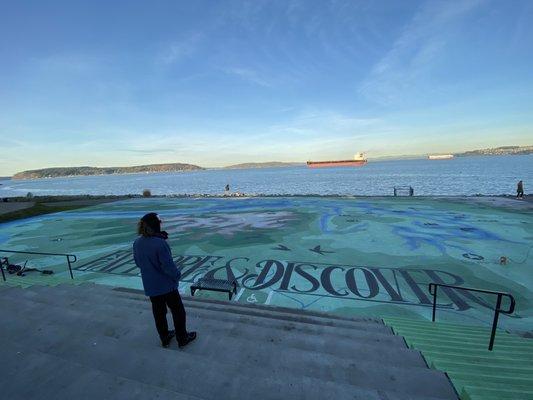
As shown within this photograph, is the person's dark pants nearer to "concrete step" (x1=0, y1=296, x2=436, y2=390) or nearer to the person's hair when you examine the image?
"concrete step" (x1=0, y1=296, x2=436, y2=390)

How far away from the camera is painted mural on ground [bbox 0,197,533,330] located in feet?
27.1

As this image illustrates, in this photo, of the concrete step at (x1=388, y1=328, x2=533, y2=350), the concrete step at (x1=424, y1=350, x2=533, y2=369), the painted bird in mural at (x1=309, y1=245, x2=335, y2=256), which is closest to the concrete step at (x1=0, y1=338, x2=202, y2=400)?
the concrete step at (x1=424, y1=350, x2=533, y2=369)

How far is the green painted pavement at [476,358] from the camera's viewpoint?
2836mm

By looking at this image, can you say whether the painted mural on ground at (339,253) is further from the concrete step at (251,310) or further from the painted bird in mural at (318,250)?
the concrete step at (251,310)

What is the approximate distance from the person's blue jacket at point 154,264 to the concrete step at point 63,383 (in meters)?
1.05

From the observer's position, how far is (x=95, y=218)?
73.5ft

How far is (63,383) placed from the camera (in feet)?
8.89

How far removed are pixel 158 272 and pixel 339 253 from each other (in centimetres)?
954

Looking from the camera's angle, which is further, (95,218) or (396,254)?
(95,218)

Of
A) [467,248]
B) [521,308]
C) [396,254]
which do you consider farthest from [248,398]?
[467,248]

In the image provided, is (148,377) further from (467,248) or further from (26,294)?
(467,248)

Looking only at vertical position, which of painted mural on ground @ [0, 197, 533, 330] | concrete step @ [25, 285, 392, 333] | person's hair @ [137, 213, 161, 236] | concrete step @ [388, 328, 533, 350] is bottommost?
painted mural on ground @ [0, 197, 533, 330]

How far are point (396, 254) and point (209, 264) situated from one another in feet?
23.6

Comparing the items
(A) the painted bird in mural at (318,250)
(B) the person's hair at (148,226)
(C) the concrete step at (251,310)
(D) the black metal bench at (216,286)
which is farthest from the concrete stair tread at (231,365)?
(A) the painted bird in mural at (318,250)
